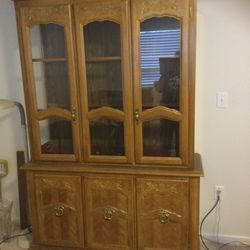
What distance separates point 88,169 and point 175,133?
2.12 feet

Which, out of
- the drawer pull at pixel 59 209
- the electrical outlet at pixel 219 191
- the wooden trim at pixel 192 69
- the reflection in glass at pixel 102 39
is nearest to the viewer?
the wooden trim at pixel 192 69

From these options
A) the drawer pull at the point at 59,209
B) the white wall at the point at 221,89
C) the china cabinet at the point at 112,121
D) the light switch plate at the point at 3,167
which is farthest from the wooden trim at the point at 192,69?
the light switch plate at the point at 3,167

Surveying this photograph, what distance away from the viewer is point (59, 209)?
6.90ft

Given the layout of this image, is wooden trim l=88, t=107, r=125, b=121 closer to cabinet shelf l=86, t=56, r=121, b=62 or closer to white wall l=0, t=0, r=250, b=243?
cabinet shelf l=86, t=56, r=121, b=62

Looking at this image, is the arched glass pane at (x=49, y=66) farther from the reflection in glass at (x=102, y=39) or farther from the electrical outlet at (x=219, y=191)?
the electrical outlet at (x=219, y=191)

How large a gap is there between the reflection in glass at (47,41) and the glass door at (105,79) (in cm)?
15

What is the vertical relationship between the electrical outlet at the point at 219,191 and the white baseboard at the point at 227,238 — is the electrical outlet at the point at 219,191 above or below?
above

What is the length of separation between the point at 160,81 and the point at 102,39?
0.47 meters

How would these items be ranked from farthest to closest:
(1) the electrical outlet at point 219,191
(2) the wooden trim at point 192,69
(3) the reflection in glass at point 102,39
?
(1) the electrical outlet at point 219,191 < (3) the reflection in glass at point 102,39 < (2) the wooden trim at point 192,69

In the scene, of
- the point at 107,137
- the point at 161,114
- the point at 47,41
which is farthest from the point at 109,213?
the point at 47,41

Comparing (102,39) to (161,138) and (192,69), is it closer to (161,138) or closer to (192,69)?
(192,69)

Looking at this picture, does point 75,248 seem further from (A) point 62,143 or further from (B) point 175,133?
(B) point 175,133

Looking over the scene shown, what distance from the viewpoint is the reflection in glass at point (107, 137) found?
1979 millimetres

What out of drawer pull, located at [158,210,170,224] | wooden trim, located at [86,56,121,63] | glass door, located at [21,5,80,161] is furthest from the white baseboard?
wooden trim, located at [86,56,121,63]
